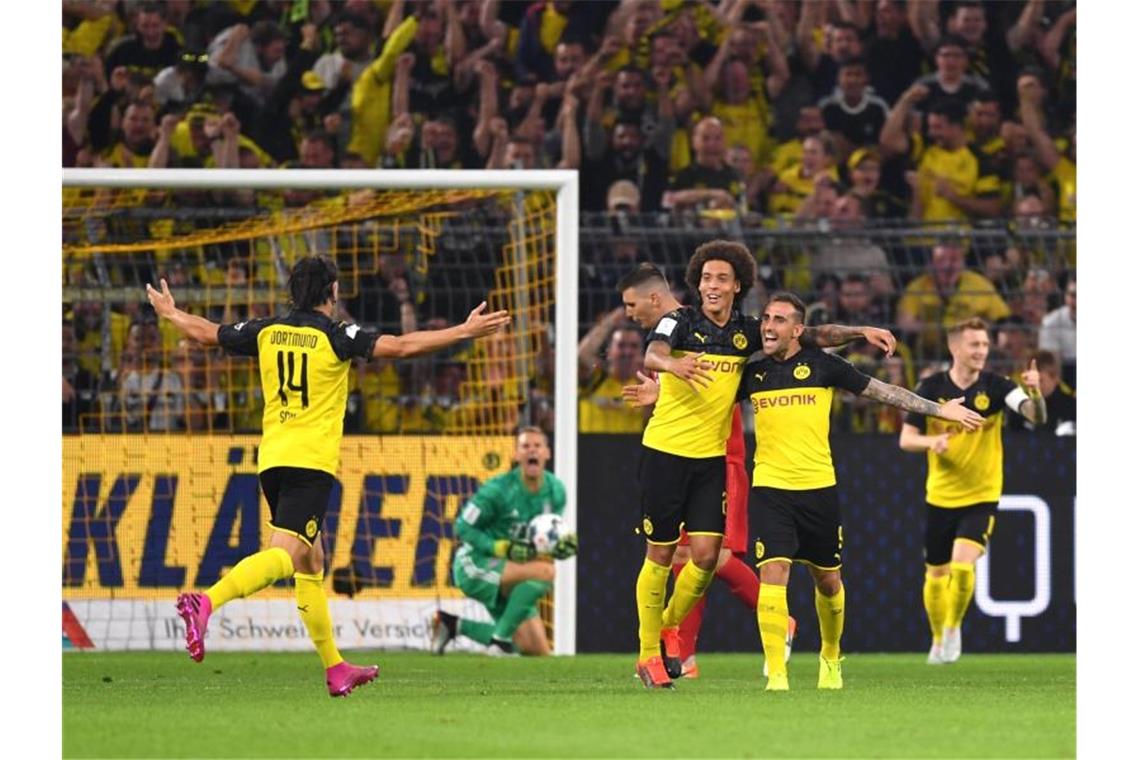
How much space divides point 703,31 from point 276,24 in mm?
3616

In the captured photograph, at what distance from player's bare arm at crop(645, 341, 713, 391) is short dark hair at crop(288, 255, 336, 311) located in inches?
61.2

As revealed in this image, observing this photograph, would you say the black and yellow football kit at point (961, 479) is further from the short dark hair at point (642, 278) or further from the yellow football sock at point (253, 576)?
the yellow football sock at point (253, 576)

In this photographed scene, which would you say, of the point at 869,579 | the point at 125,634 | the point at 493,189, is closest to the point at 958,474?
the point at 869,579

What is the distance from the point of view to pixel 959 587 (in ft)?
42.5

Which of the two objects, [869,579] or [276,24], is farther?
[276,24]

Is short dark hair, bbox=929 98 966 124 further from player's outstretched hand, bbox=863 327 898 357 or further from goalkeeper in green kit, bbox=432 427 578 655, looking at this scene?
player's outstretched hand, bbox=863 327 898 357

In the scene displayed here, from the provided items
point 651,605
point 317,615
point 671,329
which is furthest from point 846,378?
point 317,615

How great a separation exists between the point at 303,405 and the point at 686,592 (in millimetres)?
2165

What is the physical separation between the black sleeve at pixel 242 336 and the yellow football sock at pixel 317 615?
3.64 ft

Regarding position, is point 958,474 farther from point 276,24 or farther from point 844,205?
point 276,24

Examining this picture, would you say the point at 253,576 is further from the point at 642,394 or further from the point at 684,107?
the point at 684,107

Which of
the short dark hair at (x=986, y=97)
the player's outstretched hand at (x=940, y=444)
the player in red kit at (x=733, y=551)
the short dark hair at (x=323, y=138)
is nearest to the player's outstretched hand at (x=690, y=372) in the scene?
the player in red kit at (x=733, y=551)
